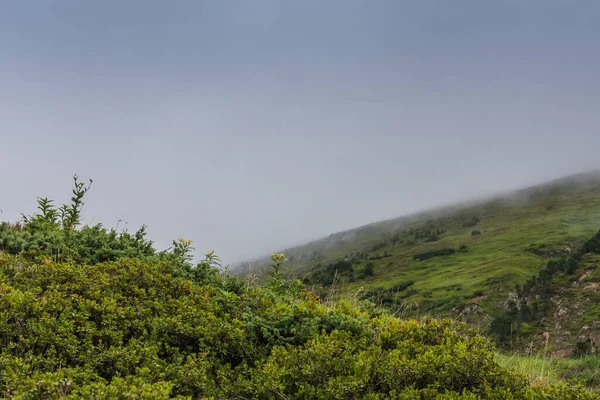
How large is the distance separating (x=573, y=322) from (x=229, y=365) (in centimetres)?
4458

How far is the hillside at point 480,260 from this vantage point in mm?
41812

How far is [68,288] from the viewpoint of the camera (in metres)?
6.23

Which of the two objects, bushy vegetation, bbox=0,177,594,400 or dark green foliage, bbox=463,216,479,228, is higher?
bushy vegetation, bbox=0,177,594,400

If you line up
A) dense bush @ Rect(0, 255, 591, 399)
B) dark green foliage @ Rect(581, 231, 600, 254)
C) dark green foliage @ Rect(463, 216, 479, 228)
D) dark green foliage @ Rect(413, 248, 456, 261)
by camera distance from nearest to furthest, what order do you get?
dense bush @ Rect(0, 255, 591, 399) < dark green foliage @ Rect(581, 231, 600, 254) < dark green foliage @ Rect(413, 248, 456, 261) < dark green foliage @ Rect(463, 216, 479, 228)

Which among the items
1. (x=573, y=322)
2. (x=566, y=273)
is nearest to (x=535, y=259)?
(x=566, y=273)

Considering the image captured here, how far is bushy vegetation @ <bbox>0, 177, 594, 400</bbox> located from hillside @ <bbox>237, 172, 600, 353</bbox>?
3284 millimetres

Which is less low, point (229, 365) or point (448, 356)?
point (229, 365)

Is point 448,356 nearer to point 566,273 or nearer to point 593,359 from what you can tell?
point 593,359

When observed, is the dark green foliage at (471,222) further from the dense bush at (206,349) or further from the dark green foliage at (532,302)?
the dense bush at (206,349)

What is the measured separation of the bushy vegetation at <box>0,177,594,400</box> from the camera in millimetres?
4652

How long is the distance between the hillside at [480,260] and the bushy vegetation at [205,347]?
3.28 metres

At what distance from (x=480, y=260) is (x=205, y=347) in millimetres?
83661

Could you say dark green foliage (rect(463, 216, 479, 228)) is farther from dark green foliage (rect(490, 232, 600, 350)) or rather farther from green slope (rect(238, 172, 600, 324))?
dark green foliage (rect(490, 232, 600, 350))

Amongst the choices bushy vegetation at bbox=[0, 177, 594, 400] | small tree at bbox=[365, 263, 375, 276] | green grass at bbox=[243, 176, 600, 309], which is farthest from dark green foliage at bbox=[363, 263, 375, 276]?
bushy vegetation at bbox=[0, 177, 594, 400]
